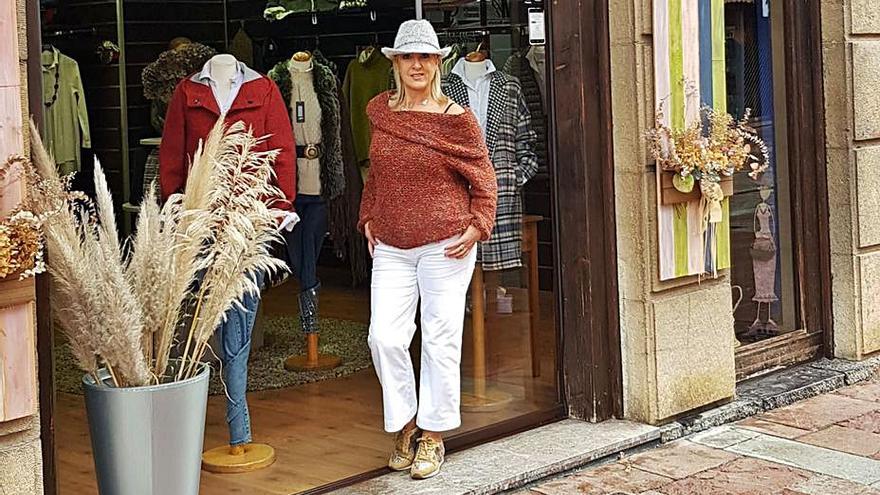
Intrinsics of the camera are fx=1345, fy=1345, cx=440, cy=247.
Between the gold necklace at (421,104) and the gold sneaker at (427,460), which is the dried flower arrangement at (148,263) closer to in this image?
the gold necklace at (421,104)

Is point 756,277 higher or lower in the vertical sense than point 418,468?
higher

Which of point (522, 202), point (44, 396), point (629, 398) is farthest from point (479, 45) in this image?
point (44, 396)

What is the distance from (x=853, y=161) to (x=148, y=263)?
4188 mm

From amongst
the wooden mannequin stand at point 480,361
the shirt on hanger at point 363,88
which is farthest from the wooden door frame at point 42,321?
the shirt on hanger at point 363,88

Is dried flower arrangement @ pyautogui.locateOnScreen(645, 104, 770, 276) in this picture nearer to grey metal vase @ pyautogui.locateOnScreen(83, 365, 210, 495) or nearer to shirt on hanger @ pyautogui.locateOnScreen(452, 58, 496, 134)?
shirt on hanger @ pyautogui.locateOnScreen(452, 58, 496, 134)

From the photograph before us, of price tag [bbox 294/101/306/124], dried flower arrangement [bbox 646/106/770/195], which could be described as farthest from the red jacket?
price tag [bbox 294/101/306/124]

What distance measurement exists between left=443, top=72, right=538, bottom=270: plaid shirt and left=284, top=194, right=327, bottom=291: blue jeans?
167 centimetres

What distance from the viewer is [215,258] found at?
12.0 ft

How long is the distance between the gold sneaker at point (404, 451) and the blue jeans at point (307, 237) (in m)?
2.26

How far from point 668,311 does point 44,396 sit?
278 cm

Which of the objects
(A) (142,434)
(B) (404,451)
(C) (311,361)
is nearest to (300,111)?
(C) (311,361)

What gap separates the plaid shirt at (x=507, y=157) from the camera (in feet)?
18.3

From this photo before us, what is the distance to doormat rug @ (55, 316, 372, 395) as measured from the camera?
661 cm

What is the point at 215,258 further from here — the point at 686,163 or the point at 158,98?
the point at 158,98
